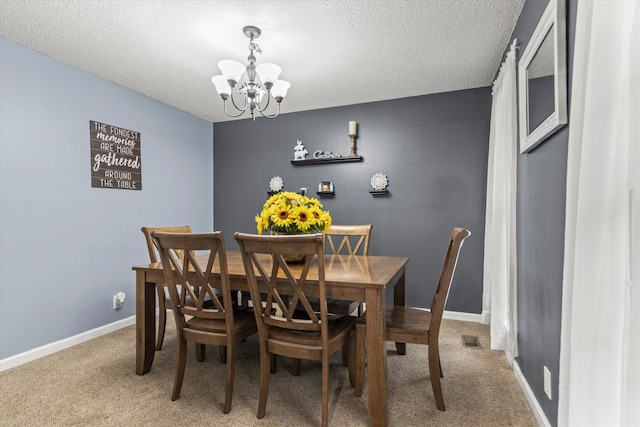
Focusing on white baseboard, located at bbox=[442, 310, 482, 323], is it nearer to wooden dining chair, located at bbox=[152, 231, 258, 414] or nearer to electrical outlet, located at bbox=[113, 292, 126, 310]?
wooden dining chair, located at bbox=[152, 231, 258, 414]

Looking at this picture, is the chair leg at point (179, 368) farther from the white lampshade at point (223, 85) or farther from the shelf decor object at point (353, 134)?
the shelf decor object at point (353, 134)

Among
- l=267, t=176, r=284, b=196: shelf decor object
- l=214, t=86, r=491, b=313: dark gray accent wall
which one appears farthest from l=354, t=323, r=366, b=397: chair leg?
l=267, t=176, r=284, b=196: shelf decor object

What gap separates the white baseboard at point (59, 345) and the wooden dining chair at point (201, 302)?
1424mm

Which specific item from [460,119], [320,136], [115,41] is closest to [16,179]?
[115,41]

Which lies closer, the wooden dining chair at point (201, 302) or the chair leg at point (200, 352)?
the wooden dining chair at point (201, 302)

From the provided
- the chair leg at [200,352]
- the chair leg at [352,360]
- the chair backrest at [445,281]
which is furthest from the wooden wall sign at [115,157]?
the chair backrest at [445,281]

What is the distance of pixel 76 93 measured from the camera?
2893 mm

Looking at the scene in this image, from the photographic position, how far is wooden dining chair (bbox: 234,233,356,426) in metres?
1.57

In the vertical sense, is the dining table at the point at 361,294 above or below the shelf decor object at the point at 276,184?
below

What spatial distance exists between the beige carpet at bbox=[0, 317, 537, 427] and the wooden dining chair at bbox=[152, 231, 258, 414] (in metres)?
0.18

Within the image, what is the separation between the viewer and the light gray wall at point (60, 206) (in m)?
2.45

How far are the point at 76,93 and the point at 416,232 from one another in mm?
3451

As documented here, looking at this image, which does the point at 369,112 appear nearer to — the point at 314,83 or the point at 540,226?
the point at 314,83

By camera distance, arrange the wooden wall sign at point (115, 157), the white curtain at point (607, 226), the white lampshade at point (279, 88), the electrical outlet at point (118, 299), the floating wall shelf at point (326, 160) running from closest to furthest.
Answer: the white curtain at point (607, 226)
the white lampshade at point (279, 88)
the wooden wall sign at point (115, 157)
the electrical outlet at point (118, 299)
the floating wall shelf at point (326, 160)
